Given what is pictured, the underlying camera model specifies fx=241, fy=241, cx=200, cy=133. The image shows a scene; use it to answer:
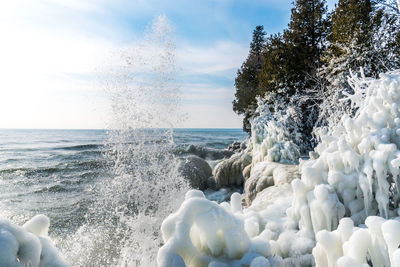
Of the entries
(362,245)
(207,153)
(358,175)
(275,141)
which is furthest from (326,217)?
(207,153)

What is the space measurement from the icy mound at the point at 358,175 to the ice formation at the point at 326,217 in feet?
0.04

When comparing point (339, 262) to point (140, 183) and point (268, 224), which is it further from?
point (140, 183)

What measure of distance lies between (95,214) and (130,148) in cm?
304

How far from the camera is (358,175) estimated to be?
3367 mm

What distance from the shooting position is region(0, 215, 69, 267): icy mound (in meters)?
1.23

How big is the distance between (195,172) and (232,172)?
2.10 meters

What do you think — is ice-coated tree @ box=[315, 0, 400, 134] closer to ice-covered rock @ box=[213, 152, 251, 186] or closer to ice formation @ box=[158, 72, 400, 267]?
ice-covered rock @ box=[213, 152, 251, 186]

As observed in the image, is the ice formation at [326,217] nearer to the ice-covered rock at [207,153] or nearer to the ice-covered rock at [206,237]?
the ice-covered rock at [206,237]

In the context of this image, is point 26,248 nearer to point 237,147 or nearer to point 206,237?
point 206,237

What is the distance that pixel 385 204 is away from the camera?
3.11 meters

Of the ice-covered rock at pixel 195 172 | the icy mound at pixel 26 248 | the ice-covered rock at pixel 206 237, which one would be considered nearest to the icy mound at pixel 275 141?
the ice-covered rock at pixel 195 172

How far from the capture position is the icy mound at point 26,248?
1233 mm

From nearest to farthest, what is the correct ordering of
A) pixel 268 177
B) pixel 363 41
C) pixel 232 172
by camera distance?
pixel 268 177
pixel 363 41
pixel 232 172

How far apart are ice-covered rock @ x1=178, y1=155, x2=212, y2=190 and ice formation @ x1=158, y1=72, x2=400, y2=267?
7.70 metres
